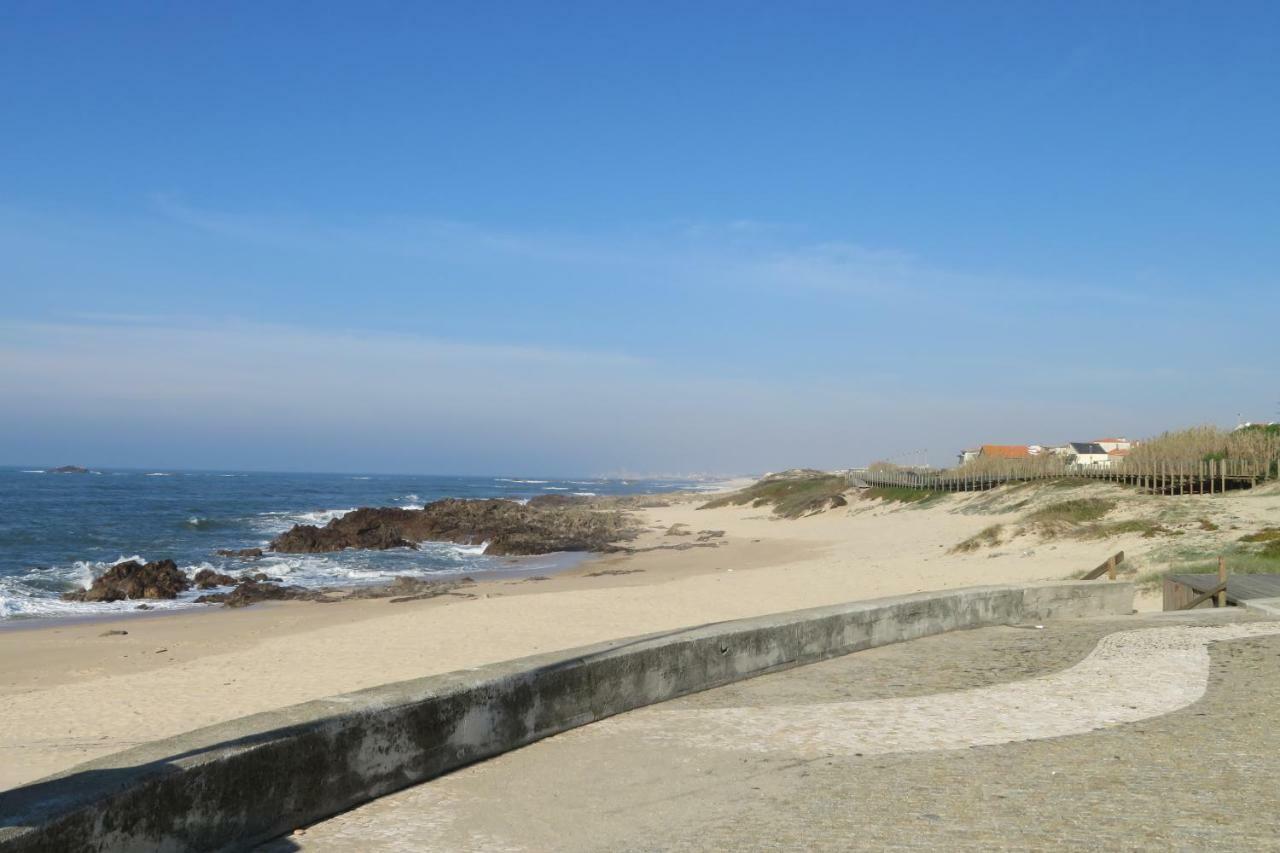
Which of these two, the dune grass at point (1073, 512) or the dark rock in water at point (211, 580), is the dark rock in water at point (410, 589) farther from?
the dune grass at point (1073, 512)

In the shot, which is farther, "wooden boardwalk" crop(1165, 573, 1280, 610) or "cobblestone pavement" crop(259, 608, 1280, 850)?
"wooden boardwalk" crop(1165, 573, 1280, 610)

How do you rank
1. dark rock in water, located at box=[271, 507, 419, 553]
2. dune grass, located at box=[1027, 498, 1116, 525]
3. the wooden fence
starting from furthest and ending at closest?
1. dark rock in water, located at box=[271, 507, 419, 553]
2. the wooden fence
3. dune grass, located at box=[1027, 498, 1116, 525]

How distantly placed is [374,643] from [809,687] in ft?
32.6

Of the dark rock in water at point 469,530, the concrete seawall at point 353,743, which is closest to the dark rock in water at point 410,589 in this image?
the dark rock in water at point 469,530

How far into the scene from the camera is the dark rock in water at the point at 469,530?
3891cm

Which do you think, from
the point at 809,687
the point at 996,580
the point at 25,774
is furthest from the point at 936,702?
the point at 996,580

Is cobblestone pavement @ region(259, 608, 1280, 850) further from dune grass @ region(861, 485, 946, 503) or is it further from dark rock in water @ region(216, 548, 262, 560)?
dune grass @ region(861, 485, 946, 503)

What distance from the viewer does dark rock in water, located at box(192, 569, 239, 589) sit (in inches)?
1059

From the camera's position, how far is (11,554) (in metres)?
32.7

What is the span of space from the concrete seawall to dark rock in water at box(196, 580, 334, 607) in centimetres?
1819

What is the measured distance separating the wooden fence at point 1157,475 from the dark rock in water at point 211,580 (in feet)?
84.3

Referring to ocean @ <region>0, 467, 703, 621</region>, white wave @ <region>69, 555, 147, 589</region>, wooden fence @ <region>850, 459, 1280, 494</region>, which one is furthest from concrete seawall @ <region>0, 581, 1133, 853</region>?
wooden fence @ <region>850, 459, 1280, 494</region>

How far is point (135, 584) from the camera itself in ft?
82.6

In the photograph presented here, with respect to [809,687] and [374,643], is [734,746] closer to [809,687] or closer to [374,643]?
[809,687]
